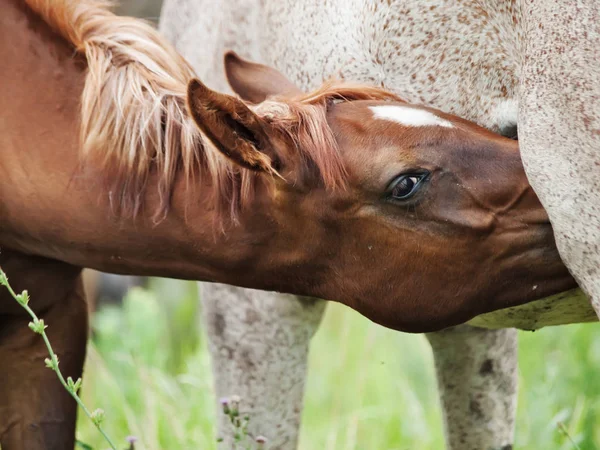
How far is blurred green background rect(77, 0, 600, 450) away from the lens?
390 centimetres

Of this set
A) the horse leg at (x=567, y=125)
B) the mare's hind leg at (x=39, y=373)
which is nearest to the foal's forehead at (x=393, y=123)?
the horse leg at (x=567, y=125)

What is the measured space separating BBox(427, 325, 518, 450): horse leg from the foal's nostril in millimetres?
900

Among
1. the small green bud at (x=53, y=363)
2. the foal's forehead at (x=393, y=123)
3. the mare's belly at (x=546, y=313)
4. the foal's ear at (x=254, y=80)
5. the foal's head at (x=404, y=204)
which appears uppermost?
the foal's ear at (x=254, y=80)

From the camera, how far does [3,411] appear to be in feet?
9.46

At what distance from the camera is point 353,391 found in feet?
16.2

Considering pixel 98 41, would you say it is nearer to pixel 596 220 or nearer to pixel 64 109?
pixel 64 109

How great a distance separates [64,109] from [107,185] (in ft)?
0.82

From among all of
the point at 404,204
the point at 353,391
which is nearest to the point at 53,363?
the point at 404,204

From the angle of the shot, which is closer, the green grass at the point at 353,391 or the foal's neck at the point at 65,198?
the foal's neck at the point at 65,198

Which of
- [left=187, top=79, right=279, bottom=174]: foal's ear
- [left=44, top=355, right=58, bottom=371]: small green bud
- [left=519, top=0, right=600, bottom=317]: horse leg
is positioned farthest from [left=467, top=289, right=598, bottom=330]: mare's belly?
[left=44, top=355, right=58, bottom=371]: small green bud

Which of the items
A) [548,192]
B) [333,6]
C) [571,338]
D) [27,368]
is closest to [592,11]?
[548,192]

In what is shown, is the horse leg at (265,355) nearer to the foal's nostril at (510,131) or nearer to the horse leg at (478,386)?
the horse leg at (478,386)

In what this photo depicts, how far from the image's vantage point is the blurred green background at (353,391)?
12.8ft

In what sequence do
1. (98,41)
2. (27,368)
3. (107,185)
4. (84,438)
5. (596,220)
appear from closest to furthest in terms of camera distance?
1. (596,220)
2. (107,185)
3. (98,41)
4. (27,368)
5. (84,438)
